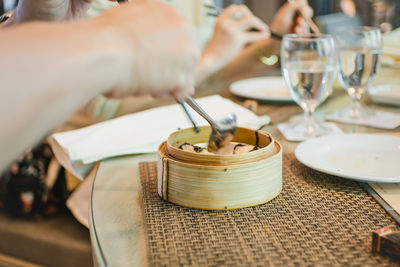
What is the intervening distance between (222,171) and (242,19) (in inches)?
51.0

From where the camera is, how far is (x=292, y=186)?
79 centimetres

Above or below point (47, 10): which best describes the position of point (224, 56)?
below

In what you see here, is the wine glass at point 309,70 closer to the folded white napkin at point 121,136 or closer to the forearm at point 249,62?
the folded white napkin at point 121,136

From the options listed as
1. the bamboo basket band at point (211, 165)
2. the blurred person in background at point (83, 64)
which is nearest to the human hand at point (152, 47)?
the blurred person in background at point (83, 64)

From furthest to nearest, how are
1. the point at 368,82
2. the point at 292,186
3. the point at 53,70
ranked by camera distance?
the point at 368,82 → the point at 292,186 → the point at 53,70

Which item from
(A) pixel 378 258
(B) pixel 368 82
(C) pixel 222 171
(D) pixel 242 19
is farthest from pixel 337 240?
(D) pixel 242 19

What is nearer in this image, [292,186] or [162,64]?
[162,64]

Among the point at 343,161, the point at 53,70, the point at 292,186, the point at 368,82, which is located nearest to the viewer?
the point at 53,70

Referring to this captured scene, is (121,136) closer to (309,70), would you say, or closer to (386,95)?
(309,70)

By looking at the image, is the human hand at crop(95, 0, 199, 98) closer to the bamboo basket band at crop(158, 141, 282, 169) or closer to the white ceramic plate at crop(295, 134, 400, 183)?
the bamboo basket band at crop(158, 141, 282, 169)

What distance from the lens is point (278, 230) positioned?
2.08ft

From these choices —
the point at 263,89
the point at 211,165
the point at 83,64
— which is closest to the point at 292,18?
the point at 263,89

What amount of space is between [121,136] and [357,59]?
24.9 inches

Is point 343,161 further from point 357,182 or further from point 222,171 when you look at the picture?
point 222,171
